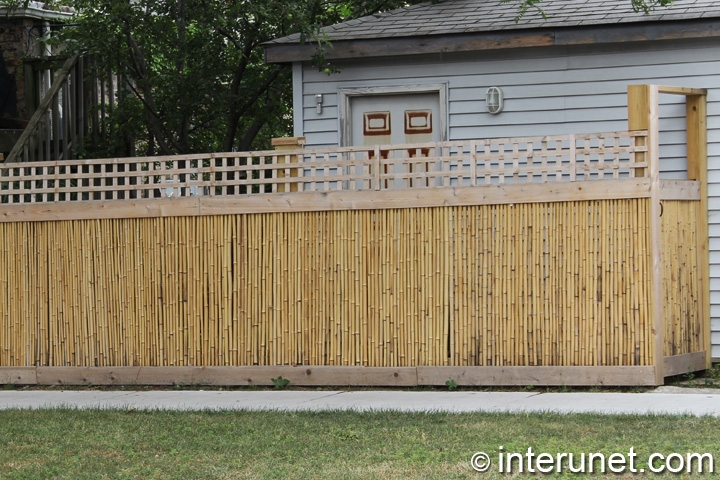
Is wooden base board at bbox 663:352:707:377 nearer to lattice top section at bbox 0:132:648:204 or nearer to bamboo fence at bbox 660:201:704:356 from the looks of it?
bamboo fence at bbox 660:201:704:356

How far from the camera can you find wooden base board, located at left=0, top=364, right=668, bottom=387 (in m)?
9.62

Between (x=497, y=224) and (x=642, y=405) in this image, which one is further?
(x=497, y=224)

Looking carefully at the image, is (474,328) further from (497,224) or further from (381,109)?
(381,109)

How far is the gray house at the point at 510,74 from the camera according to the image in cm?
1071

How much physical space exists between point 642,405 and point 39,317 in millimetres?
5678

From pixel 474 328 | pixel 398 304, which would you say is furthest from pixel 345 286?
pixel 474 328

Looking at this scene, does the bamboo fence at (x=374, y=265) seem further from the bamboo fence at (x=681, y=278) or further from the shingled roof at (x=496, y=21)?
the shingled roof at (x=496, y=21)

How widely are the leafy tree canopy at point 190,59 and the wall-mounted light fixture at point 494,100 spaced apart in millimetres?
2808

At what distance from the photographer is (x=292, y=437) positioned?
7.42 meters

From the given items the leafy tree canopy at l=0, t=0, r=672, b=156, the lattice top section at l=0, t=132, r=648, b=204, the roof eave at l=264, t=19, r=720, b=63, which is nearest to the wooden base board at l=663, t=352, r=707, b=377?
the lattice top section at l=0, t=132, r=648, b=204

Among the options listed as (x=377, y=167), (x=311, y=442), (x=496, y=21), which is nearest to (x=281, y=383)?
(x=377, y=167)

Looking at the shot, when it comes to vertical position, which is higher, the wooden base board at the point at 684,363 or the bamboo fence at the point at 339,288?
the bamboo fence at the point at 339,288

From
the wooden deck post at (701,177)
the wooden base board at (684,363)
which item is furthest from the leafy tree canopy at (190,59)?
the wooden base board at (684,363)

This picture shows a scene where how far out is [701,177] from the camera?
1049 centimetres
